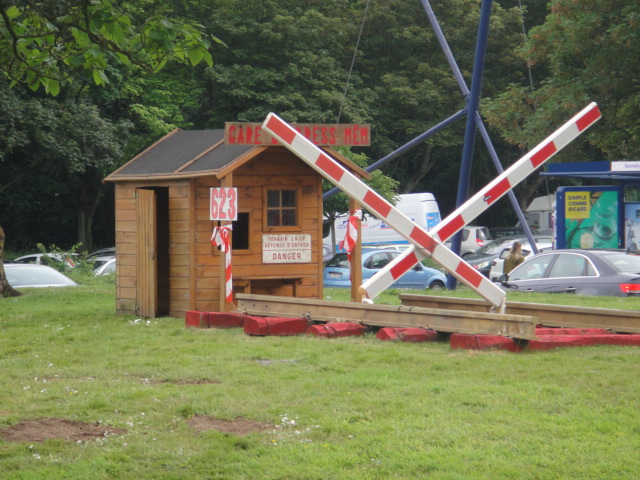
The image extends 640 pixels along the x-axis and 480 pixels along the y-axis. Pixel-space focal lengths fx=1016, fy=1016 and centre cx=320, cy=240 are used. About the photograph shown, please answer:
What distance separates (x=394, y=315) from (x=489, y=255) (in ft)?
86.3

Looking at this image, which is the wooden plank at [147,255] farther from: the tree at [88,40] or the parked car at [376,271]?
the parked car at [376,271]

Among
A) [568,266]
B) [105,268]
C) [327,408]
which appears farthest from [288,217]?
[105,268]

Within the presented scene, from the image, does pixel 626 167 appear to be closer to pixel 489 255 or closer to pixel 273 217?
pixel 273 217

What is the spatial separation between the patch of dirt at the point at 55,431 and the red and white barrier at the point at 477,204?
4843 millimetres

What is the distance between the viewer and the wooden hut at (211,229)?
1528 centimetres

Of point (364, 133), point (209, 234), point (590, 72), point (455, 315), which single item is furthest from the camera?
point (590, 72)

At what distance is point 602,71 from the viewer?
28.6 m

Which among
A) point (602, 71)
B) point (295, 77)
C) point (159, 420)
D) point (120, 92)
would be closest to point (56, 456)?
point (159, 420)

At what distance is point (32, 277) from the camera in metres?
25.2

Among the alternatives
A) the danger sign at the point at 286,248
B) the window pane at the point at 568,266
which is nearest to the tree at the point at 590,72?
the window pane at the point at 568,266

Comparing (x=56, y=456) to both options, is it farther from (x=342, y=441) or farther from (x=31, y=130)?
(x=31, y=130)

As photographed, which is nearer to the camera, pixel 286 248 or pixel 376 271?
pixel 286 248

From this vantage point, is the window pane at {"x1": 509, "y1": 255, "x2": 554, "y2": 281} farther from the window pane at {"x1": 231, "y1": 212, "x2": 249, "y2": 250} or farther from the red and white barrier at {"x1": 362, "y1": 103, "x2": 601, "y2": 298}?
the red and white barrier at {"x1": 362, "y1": 103, "x2": 601, "y2": 298}

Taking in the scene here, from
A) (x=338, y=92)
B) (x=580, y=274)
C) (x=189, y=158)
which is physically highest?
(x=338, y=92)
